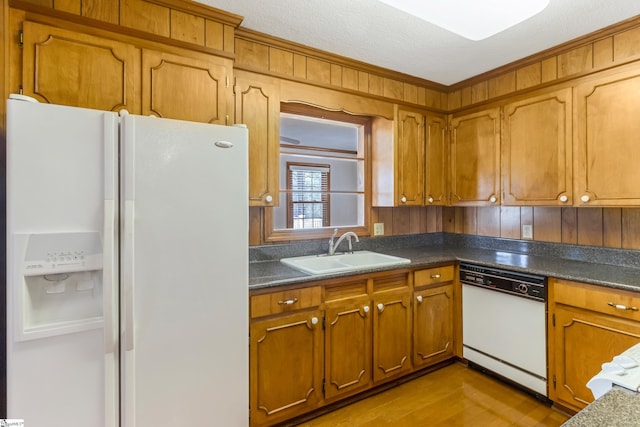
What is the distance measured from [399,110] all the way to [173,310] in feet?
7.47

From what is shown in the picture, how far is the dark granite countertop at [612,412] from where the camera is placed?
1.95ft

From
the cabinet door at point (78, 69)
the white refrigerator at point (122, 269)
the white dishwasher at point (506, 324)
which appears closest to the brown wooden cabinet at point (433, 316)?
the white dishwasher at point (506, 324)

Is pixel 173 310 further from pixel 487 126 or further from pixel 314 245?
pixel 487 126

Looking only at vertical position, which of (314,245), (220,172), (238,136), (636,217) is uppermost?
(238,136)

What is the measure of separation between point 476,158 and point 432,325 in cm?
145

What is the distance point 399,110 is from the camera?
2.76 metres

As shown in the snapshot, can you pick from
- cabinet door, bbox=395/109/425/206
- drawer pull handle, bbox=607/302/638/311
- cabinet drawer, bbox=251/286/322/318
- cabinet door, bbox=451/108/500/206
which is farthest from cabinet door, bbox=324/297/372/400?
cabinet door, bbox=451/108/500/206

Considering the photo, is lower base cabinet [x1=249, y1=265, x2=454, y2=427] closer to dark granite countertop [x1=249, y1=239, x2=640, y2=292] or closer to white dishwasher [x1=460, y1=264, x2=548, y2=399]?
dark granite countertop [x1=249, y1=239, x2=640, y2=292]

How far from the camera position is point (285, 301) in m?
1.84

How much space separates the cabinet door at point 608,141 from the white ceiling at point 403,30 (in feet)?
1.29

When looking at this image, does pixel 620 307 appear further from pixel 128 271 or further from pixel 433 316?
pixel 128 271

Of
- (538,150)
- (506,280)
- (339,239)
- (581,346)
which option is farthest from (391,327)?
(538,150)

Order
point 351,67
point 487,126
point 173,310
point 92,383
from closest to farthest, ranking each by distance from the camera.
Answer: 1. point 92,383
2. point 173,310
3. point 351,67
4. point 487,126

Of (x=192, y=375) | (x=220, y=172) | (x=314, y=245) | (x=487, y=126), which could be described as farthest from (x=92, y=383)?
(x=487, y=126)
